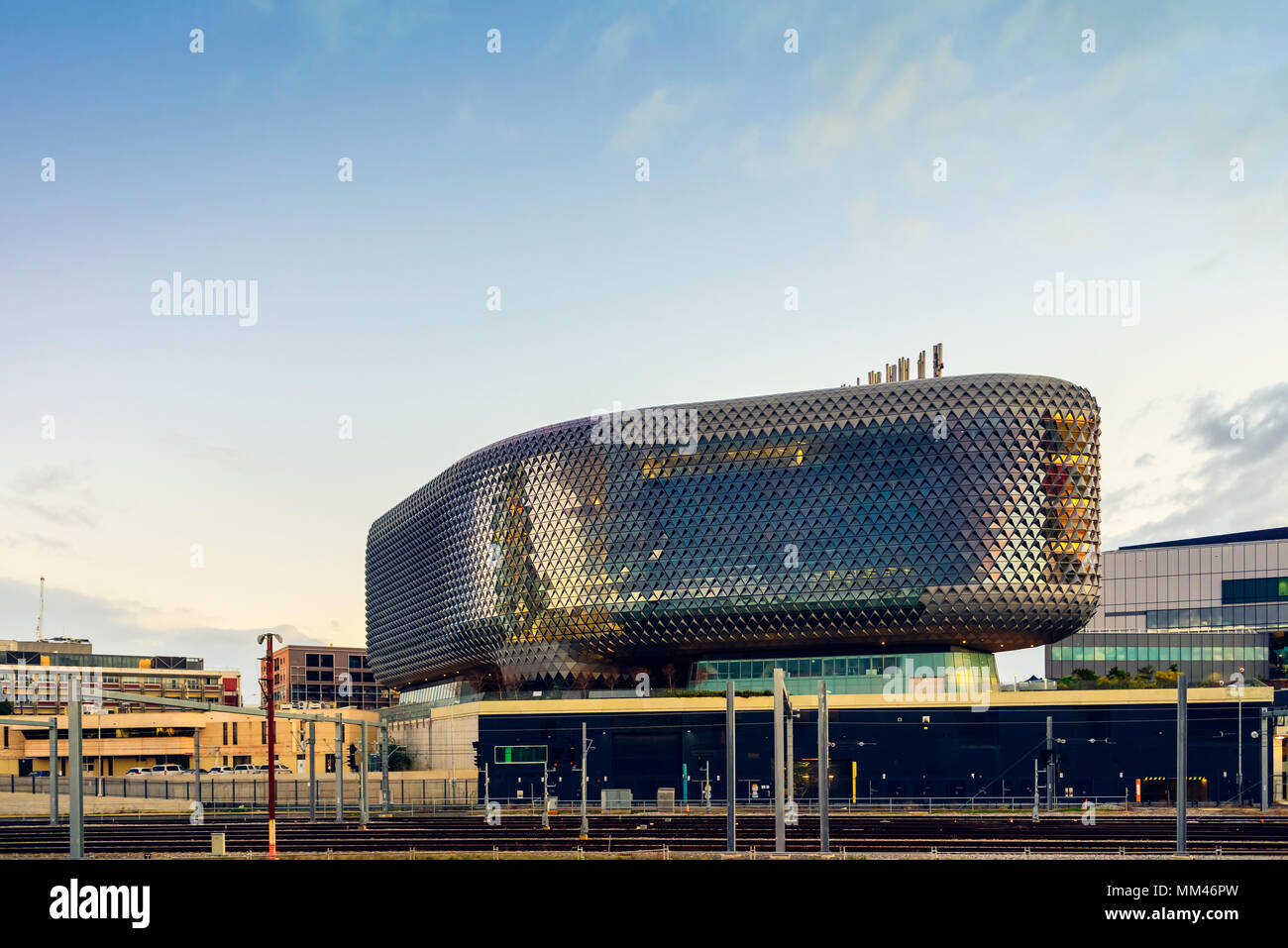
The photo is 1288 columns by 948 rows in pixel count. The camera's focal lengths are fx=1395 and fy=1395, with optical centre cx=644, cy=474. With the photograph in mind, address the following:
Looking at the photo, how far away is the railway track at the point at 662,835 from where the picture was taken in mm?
61594

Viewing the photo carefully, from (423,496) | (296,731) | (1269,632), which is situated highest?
(423,496)

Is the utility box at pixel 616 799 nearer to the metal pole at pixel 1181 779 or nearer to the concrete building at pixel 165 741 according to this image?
the metal pole at pixel 1181 779

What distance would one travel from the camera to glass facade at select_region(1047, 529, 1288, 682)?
15325 centimetres

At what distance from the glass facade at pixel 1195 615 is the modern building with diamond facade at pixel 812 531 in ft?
91.4

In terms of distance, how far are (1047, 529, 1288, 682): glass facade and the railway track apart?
6662 cm

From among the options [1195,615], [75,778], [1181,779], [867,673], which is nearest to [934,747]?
[867,673]

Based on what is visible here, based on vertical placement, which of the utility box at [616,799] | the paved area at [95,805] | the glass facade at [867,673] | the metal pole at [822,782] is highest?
the metal pole at [822,782]

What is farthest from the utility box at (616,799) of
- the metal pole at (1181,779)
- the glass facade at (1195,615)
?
the glass facade at (1195,615)

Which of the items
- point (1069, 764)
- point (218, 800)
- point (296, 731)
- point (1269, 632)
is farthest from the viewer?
point (296, 731)

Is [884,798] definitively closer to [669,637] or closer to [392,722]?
[669,637]

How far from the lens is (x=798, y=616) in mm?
129125

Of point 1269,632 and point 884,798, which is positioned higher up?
point 1269,632
